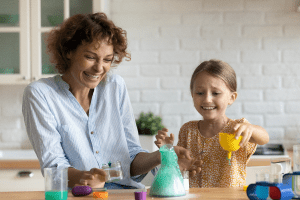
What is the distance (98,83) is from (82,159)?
1.27ft

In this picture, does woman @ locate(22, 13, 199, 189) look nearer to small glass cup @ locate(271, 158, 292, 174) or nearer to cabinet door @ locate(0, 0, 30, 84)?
small glass cup @ locate(271, 158, 292, 174)

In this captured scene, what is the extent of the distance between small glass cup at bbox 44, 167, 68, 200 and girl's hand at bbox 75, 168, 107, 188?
14 cm

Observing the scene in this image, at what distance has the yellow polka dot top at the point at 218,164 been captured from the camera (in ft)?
5.78

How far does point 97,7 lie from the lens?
2.72 metres

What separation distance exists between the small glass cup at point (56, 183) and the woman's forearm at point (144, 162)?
593 millimetres

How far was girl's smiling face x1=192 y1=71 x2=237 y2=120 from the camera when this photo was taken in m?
1.79

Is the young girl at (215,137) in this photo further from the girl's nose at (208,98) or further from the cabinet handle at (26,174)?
the cabinet handle at (26,174)

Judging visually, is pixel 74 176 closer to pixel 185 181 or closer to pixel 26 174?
pixel 185 181

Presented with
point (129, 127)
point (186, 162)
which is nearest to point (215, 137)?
point (186, 162)

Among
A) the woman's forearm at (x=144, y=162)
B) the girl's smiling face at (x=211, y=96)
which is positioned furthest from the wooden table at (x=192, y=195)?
the girl's smiling face at (x=211, y=96)

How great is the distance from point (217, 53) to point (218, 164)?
1.33 metres

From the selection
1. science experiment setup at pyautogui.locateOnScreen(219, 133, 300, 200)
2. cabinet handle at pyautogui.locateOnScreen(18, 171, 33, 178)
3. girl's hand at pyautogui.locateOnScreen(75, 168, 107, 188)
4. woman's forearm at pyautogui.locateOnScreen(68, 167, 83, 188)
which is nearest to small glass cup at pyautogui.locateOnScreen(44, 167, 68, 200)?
girl's hand at pyautogui.locateOnScreen(75, 168, 107, 188)

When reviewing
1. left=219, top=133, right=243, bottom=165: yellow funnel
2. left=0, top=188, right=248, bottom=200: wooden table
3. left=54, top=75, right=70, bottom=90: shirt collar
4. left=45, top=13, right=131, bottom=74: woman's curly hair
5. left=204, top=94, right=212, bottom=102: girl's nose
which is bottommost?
left=0, top=188, right=248, bottom=200: wooden table

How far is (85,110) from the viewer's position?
183cm
